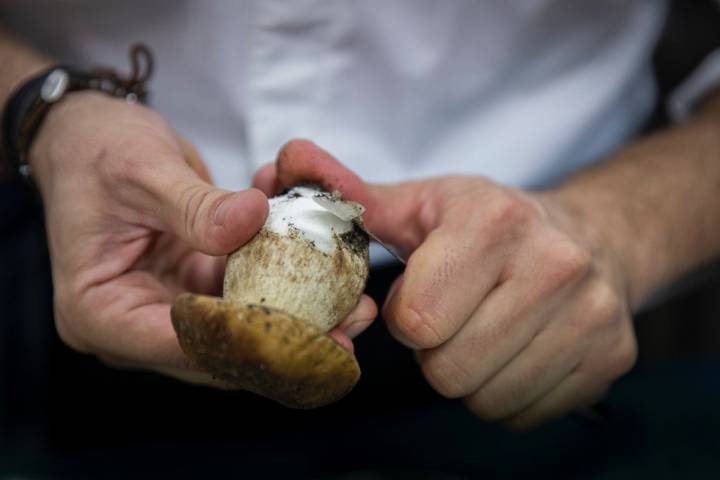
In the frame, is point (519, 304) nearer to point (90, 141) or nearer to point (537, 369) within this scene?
point (537, 369)

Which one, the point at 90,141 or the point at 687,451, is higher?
the point at 90,141

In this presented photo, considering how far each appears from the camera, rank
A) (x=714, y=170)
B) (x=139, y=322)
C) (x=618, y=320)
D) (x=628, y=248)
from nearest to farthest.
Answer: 1. (x=139, y=322)
2. (x=618, y=320)
3. (x=628, y=248)
4. (x=714, y=170)

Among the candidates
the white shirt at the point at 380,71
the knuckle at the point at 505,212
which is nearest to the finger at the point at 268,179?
the white shirt at the point at 380,71

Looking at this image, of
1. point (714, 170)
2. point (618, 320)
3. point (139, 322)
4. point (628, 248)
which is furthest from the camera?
point (714, 170)

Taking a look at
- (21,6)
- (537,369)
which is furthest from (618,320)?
(21,6)

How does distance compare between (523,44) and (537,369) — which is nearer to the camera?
(537,369)

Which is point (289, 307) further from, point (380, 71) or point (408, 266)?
point (380, 71)

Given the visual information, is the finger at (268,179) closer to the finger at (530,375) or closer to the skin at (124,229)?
the skin at (124,229)

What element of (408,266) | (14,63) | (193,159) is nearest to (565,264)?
(408,266)
